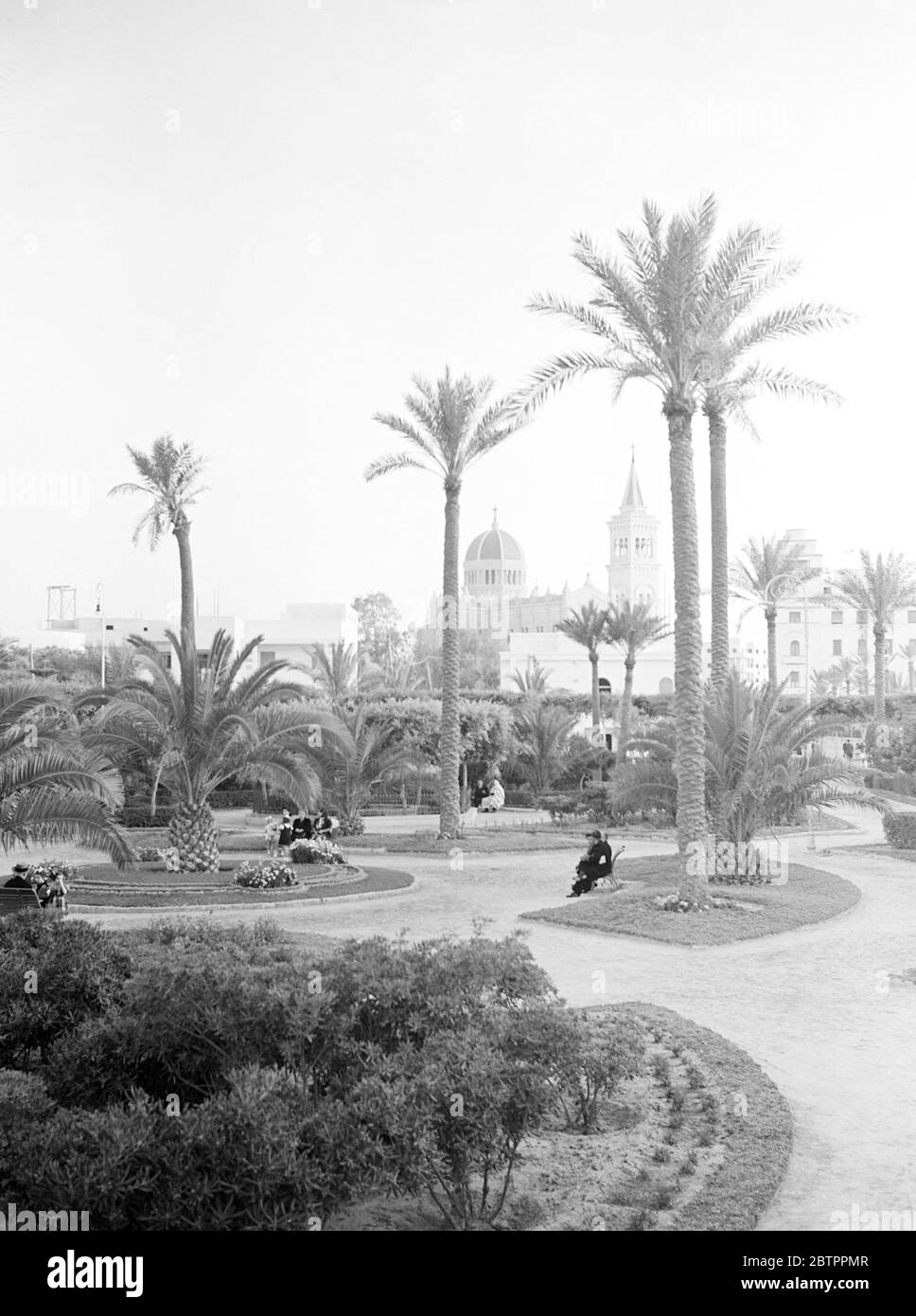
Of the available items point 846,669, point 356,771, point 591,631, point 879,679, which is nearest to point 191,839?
point 356,771

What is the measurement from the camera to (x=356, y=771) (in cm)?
2567

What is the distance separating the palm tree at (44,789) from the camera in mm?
12641

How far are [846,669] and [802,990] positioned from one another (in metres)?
91.4

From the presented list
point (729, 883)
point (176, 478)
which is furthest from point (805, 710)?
point (176, 478)

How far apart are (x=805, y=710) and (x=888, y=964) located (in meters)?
6.90

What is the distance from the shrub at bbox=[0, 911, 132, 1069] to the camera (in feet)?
25.2

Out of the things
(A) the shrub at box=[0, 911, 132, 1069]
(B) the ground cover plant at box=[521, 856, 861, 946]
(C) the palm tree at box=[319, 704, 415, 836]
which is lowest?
(B) the ground cover plant at box=[521, 856, 861, 946]

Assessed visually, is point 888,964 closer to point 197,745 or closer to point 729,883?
point 729,883

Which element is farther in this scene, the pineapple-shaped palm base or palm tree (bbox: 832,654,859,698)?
palm tree (bbox: 832,654,859,698)

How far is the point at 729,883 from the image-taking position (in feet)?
59.1

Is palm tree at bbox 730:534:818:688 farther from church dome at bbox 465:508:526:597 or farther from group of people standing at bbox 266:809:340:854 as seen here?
church dome at bbox 465:508:526:597

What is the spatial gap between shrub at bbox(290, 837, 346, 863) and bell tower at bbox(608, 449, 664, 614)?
112233mm

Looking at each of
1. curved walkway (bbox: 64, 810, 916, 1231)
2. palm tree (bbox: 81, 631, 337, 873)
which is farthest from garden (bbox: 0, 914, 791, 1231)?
palm tree (bbox: 81, 631, 337, 873)

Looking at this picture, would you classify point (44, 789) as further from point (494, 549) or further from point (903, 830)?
point (494, 549)
